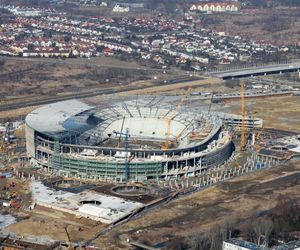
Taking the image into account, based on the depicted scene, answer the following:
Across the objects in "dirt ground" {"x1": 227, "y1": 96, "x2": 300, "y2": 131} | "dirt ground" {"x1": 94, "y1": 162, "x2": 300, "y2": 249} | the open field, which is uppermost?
the open field

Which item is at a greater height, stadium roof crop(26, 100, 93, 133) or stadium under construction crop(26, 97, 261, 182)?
stadium roof crop(26, 100, 93, 133)

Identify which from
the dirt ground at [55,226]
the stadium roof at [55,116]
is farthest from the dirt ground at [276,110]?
the dirt ground at [55,226]

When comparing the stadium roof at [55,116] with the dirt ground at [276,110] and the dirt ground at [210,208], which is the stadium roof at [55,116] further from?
the dirt ground at [276,110]

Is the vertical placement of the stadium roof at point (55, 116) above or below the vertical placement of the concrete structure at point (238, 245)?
above

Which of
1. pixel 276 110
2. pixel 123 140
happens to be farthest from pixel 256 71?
pixel 123 140

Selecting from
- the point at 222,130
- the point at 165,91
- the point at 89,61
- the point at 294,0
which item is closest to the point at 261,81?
the point at 165,91

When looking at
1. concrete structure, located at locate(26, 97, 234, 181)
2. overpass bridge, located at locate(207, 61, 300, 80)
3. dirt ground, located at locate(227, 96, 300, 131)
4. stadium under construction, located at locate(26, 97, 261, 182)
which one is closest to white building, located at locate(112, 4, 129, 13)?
overpass bridge, located at locate(207, 61, 300, 80)

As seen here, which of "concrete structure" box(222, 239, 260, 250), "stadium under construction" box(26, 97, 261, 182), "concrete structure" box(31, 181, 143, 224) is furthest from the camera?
"stadium under construction" box(26, 97, 261, 182)

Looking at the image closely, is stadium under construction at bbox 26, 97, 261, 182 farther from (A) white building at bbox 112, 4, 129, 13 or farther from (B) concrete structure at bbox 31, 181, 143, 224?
(A) white building at bbox 112, 4, 129, 13
